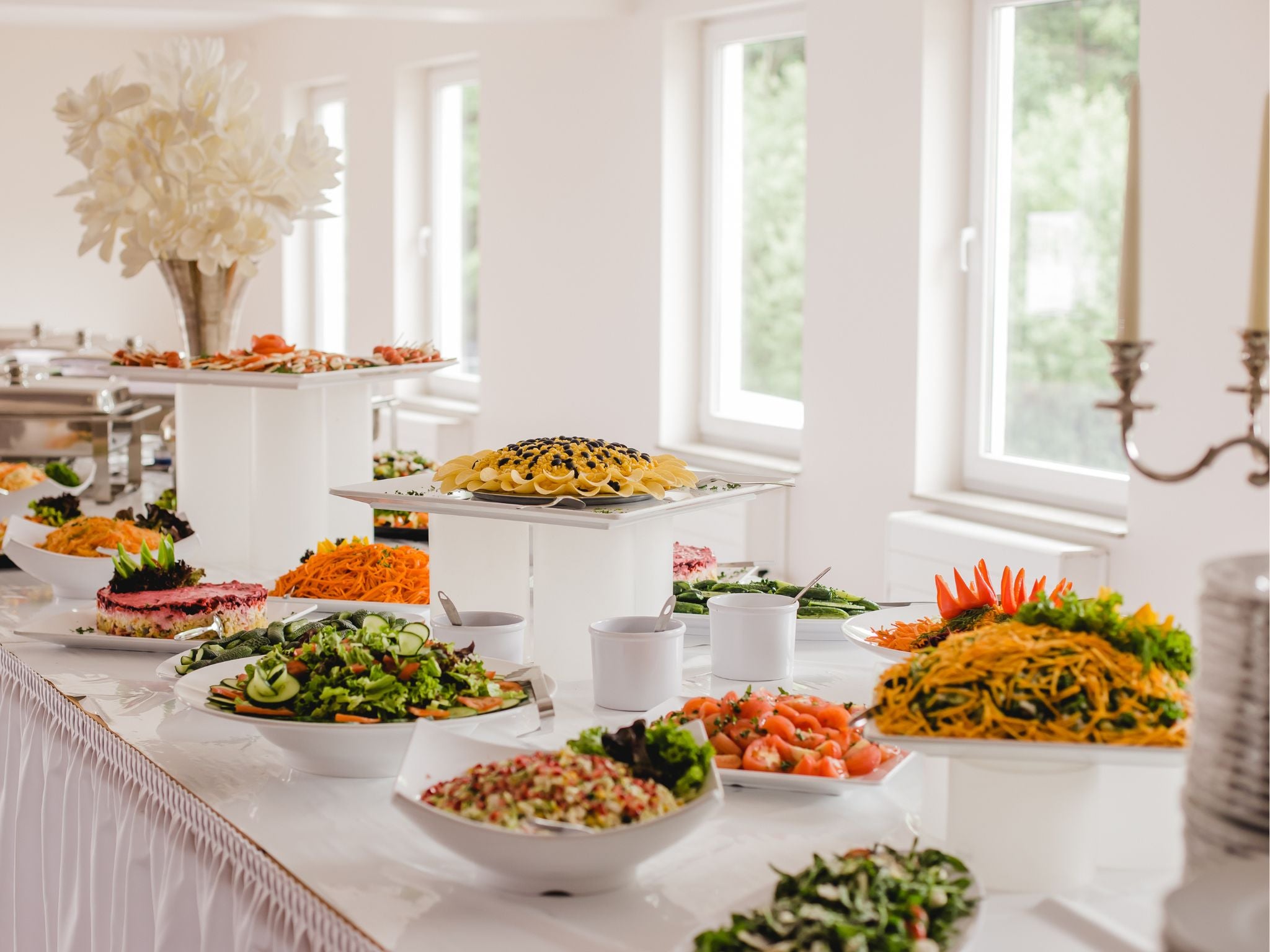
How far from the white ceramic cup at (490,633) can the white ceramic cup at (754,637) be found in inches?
9.2

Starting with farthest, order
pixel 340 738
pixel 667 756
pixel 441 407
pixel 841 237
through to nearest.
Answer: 1. pixel 441 407
2. pixel 841 237
3. pixel 340 738
4. pixel 667 756

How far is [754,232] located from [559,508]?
3.02 m

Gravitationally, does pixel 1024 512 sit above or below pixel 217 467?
below

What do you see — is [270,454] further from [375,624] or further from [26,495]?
[375,624]

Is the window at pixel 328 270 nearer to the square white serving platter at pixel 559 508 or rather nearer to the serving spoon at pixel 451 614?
the square white serving platter at pixel 559 508

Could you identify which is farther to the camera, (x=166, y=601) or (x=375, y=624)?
(x=166, y=601)

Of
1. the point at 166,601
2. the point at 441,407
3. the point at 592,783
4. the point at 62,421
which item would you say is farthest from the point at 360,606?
the point at 441,407

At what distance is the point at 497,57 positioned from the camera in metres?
5.25

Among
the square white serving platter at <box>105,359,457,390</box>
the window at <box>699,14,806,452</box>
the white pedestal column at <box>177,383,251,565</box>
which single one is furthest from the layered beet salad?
the window at <box>699,14,806,452</box>

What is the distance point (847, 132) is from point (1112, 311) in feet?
2.75

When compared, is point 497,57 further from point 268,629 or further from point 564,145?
point 268,629

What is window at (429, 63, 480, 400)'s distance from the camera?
19.7ft

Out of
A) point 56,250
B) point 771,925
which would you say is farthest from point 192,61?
point 56,250

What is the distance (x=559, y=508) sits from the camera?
1.53 m
